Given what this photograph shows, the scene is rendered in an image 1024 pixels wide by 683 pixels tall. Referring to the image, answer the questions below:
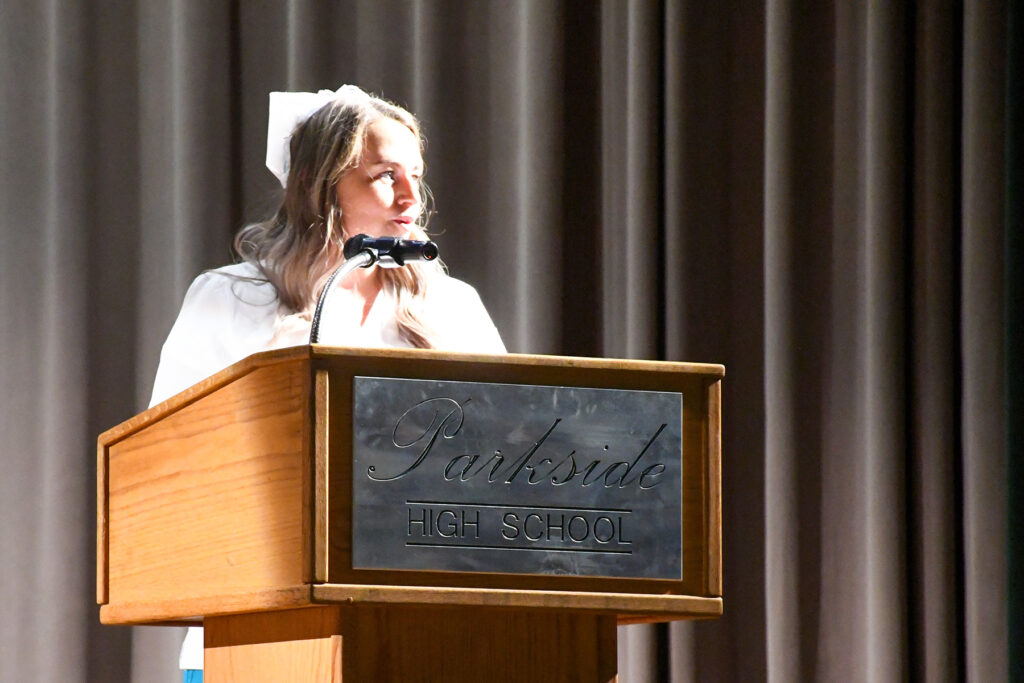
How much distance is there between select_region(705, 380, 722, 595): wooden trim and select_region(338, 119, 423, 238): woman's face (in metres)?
0.83

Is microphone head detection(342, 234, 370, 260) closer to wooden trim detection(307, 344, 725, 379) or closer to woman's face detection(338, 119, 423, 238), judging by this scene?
wooden trim detection(307, 344, 725, 379)

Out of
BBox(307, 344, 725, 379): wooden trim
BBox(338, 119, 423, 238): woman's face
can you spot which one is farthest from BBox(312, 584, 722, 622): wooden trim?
BBox(338, 119, 423, 238): woman's face

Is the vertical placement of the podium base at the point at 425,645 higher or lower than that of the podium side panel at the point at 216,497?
lower

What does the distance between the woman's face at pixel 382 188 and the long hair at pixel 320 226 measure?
0.01 meters

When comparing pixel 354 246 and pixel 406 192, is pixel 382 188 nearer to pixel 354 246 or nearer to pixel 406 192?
pixel 406 192

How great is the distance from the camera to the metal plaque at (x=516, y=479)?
1.19 meters

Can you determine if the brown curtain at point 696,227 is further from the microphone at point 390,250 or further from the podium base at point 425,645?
the podium base at point 425,645

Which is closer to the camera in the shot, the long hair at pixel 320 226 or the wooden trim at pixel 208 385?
the wooden trim at pixel 208 385

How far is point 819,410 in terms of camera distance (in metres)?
3.25

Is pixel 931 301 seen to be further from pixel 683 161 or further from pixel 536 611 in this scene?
pixel 536 611

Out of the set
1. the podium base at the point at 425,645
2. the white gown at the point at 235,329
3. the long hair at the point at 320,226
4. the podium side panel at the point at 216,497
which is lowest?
the podium base at the point at 425,645

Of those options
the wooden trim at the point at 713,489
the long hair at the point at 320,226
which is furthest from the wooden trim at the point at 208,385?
the long hair at the point at 320,226

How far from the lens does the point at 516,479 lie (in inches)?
48.6

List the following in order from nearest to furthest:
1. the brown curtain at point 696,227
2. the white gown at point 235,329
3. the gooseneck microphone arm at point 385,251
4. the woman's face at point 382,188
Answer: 1. the gooseneck microphone arm at point 385,251
2. the white gown at point 235,329
3. the woman's face at point 382,188
4. the brown curtain at point 696,227
